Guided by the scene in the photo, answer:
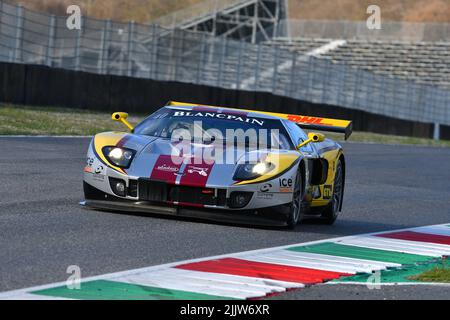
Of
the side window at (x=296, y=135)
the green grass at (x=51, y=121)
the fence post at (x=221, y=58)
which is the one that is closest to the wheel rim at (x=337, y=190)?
the side window at (x=296, y=135)

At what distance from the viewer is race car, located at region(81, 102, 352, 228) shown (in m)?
9.80

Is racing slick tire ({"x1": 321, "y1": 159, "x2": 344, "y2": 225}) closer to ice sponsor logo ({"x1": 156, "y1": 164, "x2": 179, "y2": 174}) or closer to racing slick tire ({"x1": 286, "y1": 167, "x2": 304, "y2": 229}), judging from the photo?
racing slick tire ({"x1": 286, "y1": 167, "x2": 304, "y2": 229})

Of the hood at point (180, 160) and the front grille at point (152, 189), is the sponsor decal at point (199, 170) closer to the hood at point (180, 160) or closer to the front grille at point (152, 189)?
the hood at point (180, 160)

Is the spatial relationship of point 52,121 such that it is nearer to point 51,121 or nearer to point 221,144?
point 51,121

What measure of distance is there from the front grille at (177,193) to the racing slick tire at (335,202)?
80.3 inches

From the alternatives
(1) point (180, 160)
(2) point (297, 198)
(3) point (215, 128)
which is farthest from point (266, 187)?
(3) point (215, 128)

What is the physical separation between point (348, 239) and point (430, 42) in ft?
160

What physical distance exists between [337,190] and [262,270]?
449 cm

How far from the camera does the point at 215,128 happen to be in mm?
10875

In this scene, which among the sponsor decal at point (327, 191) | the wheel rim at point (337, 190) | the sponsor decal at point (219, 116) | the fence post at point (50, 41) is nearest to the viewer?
the sponsor decal at point (219, 116)

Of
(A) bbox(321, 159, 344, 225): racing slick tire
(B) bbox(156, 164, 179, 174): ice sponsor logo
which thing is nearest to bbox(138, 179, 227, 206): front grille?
(B) bbox(156, 164, 179, 174): ice sponsor logo

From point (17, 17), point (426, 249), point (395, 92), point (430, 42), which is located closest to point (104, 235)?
point (426, 249)

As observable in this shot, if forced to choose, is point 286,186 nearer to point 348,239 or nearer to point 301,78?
point 348,239

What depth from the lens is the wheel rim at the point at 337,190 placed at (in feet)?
→ 38.7
